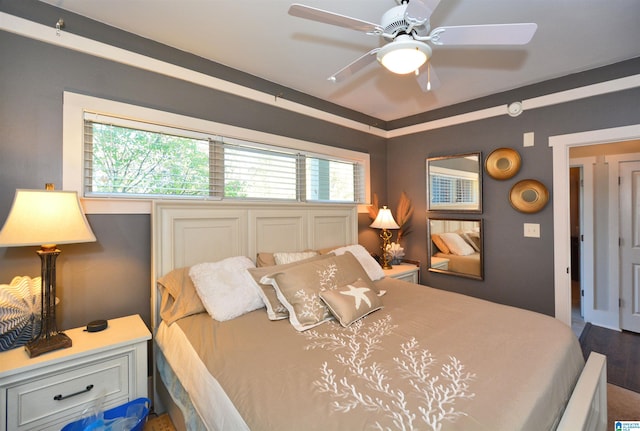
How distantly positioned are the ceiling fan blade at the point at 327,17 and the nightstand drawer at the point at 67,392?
1.95 m

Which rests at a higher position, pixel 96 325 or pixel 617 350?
pixel 96 325

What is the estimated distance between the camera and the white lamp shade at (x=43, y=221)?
135 centimetres

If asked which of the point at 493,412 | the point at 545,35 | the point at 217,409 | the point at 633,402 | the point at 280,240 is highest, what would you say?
the point at 545,35

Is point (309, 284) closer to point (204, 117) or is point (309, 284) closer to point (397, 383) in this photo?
point (397, 383)

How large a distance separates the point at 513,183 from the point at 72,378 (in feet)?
12.1

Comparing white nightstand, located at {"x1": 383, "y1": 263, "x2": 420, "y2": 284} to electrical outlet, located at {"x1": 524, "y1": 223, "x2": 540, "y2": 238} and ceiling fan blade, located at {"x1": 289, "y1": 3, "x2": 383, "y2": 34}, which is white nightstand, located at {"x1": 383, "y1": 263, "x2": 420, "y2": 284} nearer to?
electrical outlet, located at {"x1": 524, "y1": 223, "x2": 540, "y2": 238}

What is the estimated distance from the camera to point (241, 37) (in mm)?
2047

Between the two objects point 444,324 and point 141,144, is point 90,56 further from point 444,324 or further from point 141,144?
point 444,324

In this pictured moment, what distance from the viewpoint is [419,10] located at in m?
1.26

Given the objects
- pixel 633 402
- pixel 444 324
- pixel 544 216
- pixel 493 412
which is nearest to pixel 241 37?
pixel 444 324

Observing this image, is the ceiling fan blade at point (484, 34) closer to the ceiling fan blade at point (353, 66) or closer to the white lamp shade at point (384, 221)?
the ceiling fan blade at point (353, 66)

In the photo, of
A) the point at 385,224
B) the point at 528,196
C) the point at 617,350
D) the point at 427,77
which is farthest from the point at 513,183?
the point at 617,350

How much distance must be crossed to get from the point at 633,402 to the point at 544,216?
149 centimetres

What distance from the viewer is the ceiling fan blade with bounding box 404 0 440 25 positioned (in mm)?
1212
